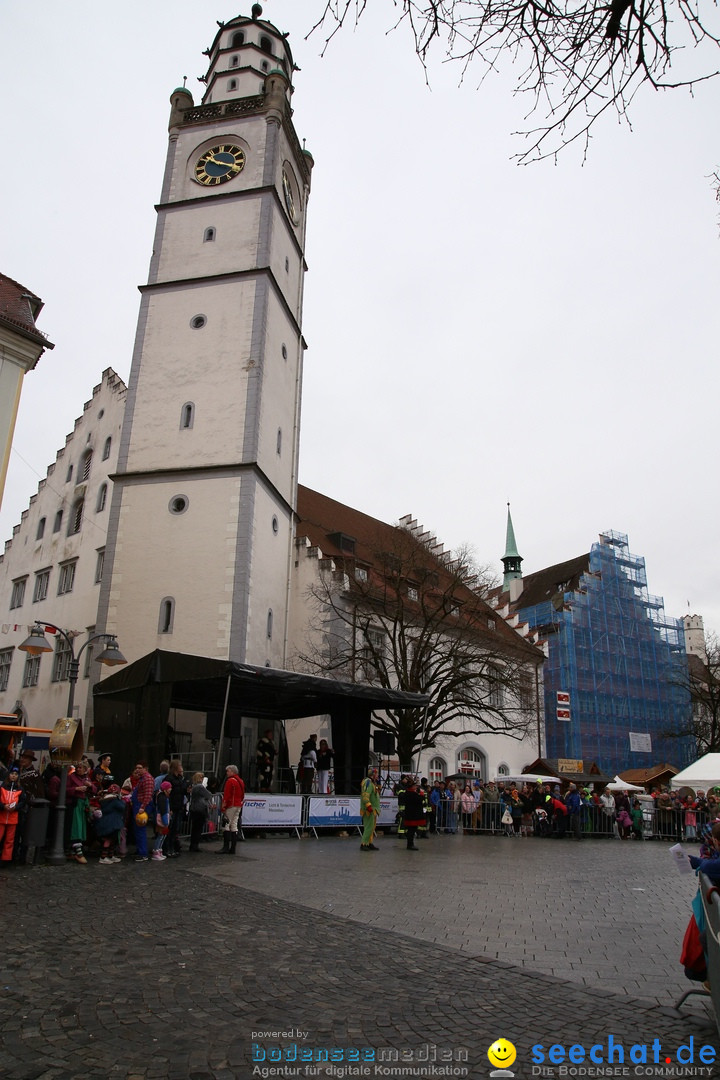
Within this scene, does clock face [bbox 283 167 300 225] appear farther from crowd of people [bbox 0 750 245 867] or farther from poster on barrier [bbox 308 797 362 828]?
crowd of people [bbox 0 750 245 867]

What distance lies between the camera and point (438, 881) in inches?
444

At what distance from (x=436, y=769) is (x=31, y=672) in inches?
685

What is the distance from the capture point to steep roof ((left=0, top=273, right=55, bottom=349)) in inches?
861

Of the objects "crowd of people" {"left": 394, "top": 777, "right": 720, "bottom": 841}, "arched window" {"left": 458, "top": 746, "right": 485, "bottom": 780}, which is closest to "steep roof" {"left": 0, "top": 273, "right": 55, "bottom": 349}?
"crowd of people" {"left": 394, "top": 777, "right": 720, "bottom": 841}

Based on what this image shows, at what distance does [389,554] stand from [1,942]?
75.9 feet

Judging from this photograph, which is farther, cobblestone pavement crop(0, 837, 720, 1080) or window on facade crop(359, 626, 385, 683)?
window on facade crop(359, 626, 385, 683)

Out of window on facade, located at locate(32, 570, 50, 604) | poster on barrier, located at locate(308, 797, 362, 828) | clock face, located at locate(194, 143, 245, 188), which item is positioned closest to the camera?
poster on barrier, located at locate(308, 797, 362, 828)

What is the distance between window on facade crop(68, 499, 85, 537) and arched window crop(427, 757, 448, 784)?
1780 centimetres

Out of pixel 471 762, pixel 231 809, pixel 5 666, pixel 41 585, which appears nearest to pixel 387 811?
pixel 231 809

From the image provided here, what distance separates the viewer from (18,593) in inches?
1385

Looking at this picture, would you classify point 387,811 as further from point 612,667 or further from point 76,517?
point 612,667

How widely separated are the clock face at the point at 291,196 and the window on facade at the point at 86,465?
12716 mm

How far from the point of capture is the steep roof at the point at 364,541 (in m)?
30.2

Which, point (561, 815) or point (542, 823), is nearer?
point (561, 815)
